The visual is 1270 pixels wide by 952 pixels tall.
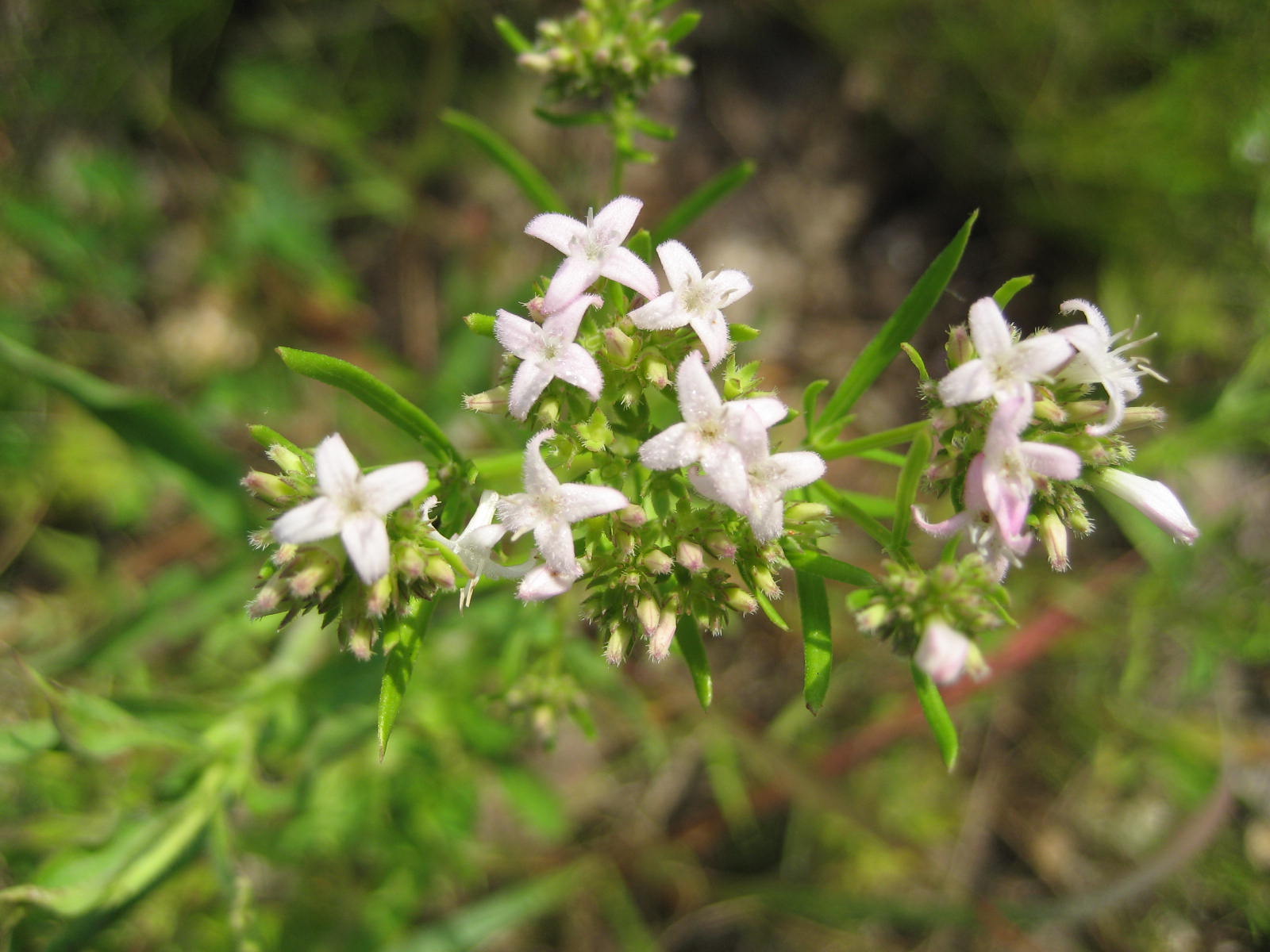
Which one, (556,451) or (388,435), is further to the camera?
(388,435)

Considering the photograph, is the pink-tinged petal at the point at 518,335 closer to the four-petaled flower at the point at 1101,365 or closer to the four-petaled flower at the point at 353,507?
the four-petaled flower at the point at 353,507

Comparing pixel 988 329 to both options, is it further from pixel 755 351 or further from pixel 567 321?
pixel 755 351

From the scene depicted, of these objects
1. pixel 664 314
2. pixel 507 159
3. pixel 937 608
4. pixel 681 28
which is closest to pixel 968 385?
pixel 937 608

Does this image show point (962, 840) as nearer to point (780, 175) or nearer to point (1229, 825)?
point (1229, 825)

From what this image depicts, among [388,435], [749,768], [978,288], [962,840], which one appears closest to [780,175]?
[978,288]

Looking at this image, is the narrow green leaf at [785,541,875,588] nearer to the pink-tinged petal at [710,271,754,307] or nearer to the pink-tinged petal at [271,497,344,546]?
the pink-tinged petal at [710,271,754,307]

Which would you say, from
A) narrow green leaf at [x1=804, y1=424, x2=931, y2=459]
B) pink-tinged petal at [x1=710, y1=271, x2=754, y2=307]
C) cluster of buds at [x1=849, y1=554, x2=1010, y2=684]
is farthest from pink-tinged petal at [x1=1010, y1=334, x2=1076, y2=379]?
pink-tinged petal at [x1=710, y1=271, x2=754, y2=307]
